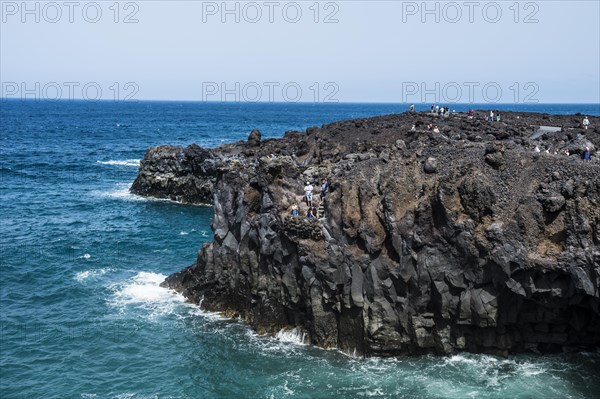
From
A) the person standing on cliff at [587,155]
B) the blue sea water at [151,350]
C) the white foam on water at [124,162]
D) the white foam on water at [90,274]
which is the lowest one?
the blue sea water at [151,350]

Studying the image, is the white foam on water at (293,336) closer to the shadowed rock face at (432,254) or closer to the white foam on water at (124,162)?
the shadowed rock face at (432,254)

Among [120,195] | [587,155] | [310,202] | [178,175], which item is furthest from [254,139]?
[587,155]

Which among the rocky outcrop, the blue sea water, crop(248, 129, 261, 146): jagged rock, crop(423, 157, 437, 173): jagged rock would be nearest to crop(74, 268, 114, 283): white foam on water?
the blue sea water

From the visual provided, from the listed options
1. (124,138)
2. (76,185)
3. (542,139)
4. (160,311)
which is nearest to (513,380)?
→ (160,311)

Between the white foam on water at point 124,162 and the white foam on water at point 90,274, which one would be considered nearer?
the white foam on water at point 90,274

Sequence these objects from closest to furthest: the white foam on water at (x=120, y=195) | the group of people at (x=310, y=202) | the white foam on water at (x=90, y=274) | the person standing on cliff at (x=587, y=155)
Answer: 1. the group of people at (x=310, y=202)
2. the person standing on cliff at (x=587, y=155)
3. the white foam on water at (x=90, y=274)
4. the white foam on water at (x=120, y=195)

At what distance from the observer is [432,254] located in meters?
33.6

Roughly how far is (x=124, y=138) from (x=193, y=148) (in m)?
90.9

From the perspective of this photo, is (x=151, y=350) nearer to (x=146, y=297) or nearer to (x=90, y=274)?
(x=146, y=297)

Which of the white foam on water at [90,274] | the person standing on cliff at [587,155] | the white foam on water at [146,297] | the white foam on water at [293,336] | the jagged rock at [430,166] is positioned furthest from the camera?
the white foam on water at [90,274]

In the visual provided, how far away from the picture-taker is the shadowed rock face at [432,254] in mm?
31547

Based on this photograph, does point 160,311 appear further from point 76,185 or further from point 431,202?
point 76,185

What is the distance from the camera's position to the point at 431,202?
34.0m

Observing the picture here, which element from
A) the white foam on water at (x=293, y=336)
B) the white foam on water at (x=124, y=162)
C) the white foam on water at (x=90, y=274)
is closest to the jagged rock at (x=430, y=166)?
the white foam on water at (x=293, y=336)
